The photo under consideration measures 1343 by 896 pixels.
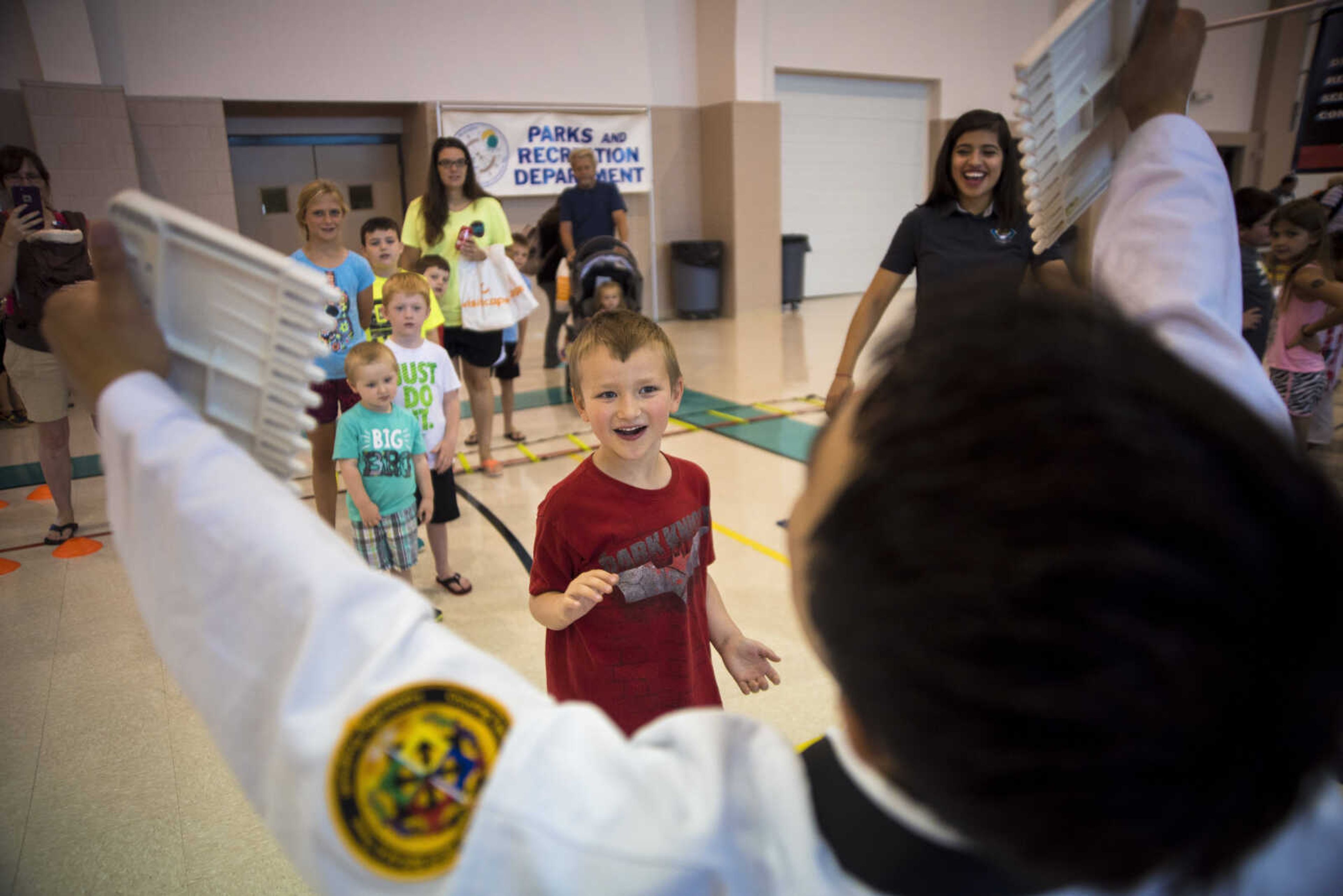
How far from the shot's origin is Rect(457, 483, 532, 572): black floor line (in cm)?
385

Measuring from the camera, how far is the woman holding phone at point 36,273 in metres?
3.64

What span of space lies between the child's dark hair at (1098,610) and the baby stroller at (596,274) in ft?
18.4

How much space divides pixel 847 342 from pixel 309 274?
286 cm

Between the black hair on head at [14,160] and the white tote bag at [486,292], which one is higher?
the black hair on head at [14,160]

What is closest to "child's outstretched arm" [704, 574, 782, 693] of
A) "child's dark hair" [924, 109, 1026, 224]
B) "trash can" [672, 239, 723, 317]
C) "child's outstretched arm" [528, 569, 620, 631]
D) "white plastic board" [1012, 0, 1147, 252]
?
"child's outstretched arm" [528, 569, 620, 631]

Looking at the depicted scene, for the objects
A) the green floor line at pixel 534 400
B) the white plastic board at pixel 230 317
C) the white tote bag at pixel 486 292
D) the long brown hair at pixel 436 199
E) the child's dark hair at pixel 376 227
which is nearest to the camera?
the white plastic board at pixel 230 317

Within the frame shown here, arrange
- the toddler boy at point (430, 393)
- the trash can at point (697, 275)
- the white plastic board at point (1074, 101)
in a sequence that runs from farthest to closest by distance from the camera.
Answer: the trash can at point (697, 275)
the toddler boy at point (430, 393)
the white plastic board at point (1074, 101)

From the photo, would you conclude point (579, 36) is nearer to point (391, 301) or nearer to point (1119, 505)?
point (391, 301)

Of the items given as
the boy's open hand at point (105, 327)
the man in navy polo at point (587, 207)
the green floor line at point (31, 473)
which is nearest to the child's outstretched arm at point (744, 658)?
the boy's open hand at point (105, 327)

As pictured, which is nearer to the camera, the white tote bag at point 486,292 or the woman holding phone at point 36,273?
the woman holding phone at point 36,273

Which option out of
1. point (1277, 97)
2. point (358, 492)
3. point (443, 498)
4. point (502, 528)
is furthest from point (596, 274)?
point (1277, 97)

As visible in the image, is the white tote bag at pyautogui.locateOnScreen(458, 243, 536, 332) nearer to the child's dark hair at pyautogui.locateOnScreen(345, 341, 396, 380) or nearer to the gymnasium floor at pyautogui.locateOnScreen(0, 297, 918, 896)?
the gymnasium floor at pyautogui.locateOnScreen(0, 297, 918, 896)

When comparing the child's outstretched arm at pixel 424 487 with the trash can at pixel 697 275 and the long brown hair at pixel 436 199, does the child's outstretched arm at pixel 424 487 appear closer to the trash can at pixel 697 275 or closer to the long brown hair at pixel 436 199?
the long brown hair at pixel 436 199

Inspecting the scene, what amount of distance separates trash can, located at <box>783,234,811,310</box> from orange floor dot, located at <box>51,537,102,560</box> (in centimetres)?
962
